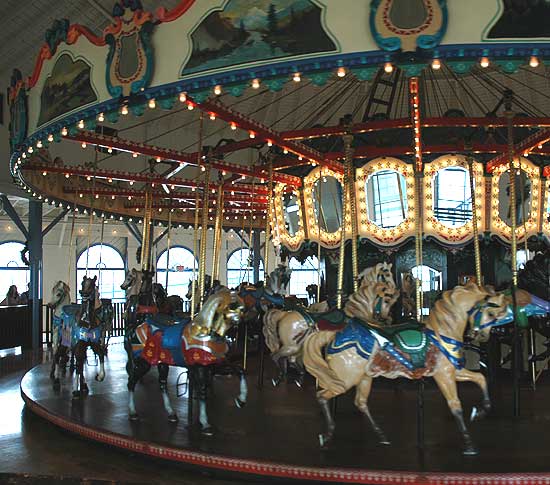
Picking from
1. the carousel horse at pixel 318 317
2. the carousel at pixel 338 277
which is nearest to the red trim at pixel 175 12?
the carousel at pixel 338 277

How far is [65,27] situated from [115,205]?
668 centimetres

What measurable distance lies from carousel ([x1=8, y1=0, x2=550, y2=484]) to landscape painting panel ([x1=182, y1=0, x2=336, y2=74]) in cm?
1

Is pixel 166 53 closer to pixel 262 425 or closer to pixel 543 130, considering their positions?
pixel 262 425

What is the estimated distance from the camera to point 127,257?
973 inches

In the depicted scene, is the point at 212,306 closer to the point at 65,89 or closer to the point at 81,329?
the point at 81,329

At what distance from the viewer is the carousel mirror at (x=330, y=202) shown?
9.12 meters

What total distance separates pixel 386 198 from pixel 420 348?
443cm

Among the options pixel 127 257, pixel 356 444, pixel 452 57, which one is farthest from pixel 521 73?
pixel 127 257

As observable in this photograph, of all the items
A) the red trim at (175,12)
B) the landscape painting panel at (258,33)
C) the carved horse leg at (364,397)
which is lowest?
the carved horse leg at (364,397)

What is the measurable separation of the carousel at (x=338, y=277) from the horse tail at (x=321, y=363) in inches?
0.6

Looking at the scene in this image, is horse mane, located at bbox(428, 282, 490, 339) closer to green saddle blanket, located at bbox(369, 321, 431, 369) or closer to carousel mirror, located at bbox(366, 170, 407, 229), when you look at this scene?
green saddle blanket, located at bbox(369, 321, 431, 369)

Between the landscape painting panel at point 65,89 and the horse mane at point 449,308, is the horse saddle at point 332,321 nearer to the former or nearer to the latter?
the horse mane at point 449,308

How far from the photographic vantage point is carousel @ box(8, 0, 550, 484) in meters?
4.45

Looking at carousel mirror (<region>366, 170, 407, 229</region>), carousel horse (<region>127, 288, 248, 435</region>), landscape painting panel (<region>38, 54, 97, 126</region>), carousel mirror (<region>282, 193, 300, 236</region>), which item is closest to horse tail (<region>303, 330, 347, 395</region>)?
carousel horse (<region>127, 288, 248, 435</region>)
